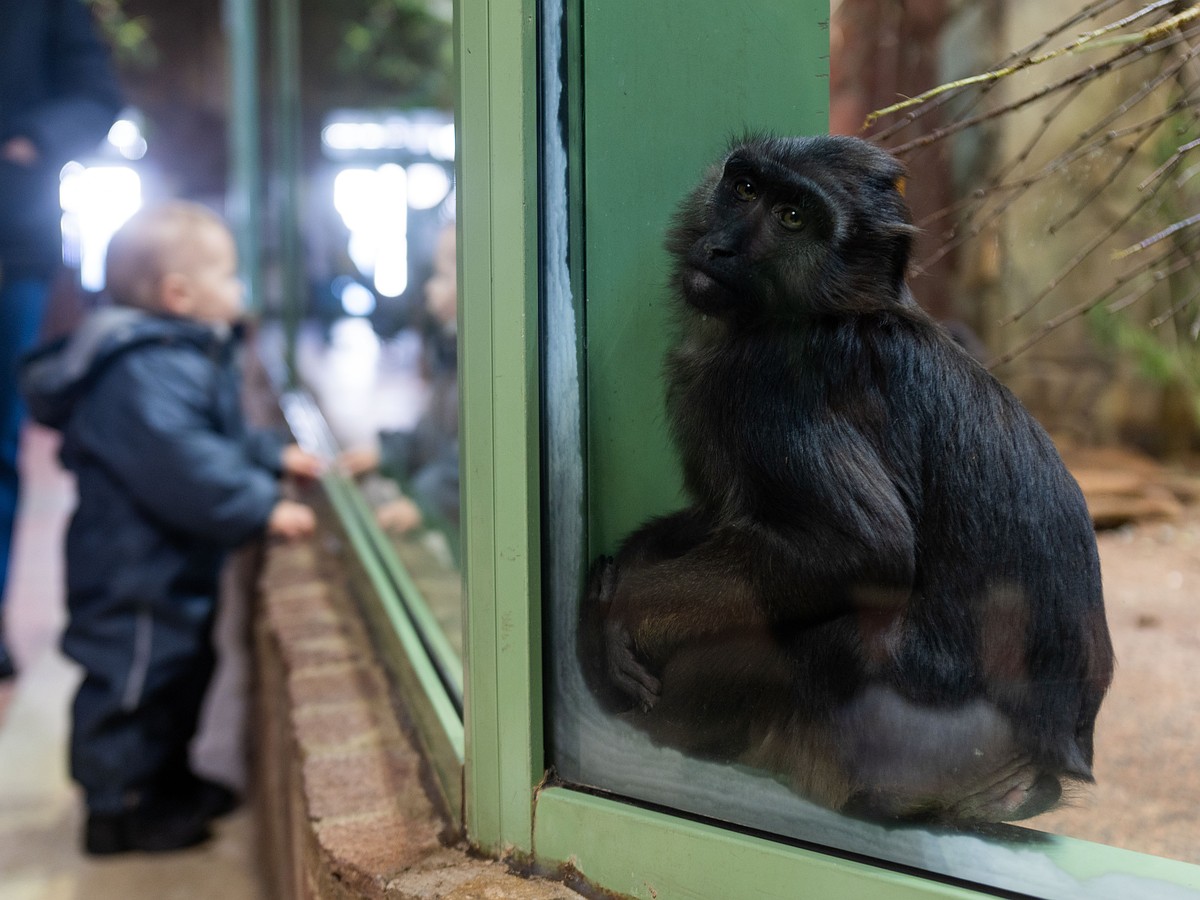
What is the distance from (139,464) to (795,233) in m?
2.14

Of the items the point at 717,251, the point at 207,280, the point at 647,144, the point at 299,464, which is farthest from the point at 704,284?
the point at 299,464

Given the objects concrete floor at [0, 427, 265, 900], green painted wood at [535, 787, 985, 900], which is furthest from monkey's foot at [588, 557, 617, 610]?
concrete floor at [0, 427, 265, 900]

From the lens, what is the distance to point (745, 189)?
1.17 metres

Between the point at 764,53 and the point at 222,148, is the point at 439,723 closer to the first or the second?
the point at 764,53

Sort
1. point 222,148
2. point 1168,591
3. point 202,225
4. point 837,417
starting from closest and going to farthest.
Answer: point 837,417 → point 1168,591 → point 202,225 → point 222,148

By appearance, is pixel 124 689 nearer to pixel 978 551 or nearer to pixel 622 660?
pixel 622 660

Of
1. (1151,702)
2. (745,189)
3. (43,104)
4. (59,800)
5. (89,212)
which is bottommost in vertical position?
(59,800)

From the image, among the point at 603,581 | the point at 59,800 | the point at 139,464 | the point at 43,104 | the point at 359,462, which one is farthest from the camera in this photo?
the point at 359,462

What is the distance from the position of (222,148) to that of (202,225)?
4.13m

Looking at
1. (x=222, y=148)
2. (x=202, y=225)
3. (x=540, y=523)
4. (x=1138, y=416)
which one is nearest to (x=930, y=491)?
(x=540, y=523)

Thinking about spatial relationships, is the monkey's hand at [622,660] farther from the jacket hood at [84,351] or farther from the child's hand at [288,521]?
the jacket hood at [84,351]

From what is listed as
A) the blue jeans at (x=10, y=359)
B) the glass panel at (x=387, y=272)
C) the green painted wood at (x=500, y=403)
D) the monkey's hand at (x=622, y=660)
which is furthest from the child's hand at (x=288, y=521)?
the monkey's hand at (x=622, y=660)

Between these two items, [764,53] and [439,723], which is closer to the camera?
[764,53]

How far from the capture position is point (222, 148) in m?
6.79
